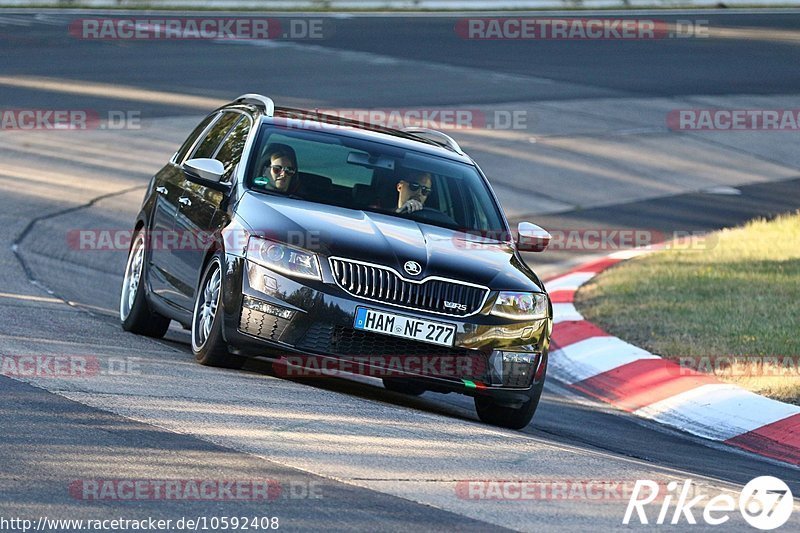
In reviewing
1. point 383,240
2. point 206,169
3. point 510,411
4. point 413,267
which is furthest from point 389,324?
point 206,169

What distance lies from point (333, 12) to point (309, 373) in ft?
97.8

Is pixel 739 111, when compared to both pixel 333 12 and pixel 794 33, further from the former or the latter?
pixel 333 12

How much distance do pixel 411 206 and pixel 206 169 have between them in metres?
1.29

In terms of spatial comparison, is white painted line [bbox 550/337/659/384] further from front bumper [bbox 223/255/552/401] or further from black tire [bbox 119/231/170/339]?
black tire [bbox 119/231/170/339]

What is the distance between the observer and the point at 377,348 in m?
8.04

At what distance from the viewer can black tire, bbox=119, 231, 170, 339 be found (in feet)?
33.0

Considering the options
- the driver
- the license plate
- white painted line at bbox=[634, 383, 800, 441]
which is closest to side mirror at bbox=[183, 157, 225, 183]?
the driver

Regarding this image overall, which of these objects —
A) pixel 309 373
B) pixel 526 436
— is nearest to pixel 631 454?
pixel 526 436

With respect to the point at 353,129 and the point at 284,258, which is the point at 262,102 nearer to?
the point at 353,129

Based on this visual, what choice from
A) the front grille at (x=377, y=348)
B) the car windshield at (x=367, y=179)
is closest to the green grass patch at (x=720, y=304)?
the car windshield at (x=367, y=179)

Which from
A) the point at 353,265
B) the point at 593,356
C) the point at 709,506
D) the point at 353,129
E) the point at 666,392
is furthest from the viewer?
the point at 593,356

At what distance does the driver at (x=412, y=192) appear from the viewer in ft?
30.0

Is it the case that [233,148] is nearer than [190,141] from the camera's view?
Yes

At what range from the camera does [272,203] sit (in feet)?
28.7
